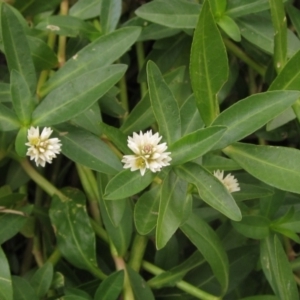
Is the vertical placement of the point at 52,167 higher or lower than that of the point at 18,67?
lower

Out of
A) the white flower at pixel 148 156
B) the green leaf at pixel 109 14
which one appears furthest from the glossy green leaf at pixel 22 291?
the green leaf at pixel 109 14

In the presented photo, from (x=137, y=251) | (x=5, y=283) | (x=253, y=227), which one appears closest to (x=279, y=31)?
(x=253, y=227)

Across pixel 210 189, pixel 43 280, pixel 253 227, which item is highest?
pixel 210 189

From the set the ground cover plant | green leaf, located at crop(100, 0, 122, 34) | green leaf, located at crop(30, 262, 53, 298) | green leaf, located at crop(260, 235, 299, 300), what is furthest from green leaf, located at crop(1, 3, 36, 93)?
green leaf, located at crop(260, 235, 299, 300)

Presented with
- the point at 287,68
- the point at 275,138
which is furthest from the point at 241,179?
the point at 287,68

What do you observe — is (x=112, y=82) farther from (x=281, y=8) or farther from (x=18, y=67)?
(x=281, y=8)

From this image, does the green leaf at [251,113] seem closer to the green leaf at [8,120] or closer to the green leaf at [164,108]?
the green leaf at [164,108]

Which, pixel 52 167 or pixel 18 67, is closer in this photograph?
pixel 18 67

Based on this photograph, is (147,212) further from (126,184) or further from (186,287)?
(186,287)
